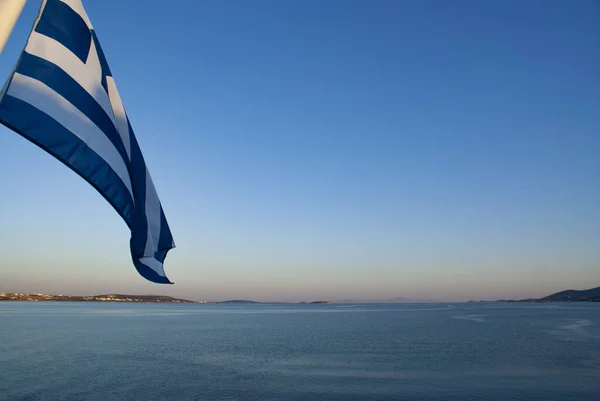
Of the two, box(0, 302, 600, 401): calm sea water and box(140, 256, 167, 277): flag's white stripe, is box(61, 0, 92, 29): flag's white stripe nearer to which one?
box(140, 256, 167, 277): flag's white stripe

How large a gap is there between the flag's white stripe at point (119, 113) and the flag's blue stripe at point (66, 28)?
0.48 m

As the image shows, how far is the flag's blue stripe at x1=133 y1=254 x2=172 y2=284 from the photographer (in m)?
5.75

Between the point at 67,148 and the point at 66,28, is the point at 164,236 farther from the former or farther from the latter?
the point at 66,28

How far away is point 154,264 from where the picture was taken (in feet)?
20.0

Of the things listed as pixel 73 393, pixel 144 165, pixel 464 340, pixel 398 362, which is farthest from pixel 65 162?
pixel 464 340

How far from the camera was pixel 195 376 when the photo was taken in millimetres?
29312

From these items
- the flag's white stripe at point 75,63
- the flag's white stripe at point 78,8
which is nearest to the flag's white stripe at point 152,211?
the flag's white stripe at point 75,63

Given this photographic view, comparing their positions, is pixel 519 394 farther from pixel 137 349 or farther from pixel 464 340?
pixel 137 349

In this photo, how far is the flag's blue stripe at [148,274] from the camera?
5.75 metres

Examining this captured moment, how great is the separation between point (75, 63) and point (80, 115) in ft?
2.06

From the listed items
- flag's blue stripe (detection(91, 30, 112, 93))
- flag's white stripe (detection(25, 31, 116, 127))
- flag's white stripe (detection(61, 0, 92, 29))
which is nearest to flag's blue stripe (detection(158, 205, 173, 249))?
flag's white stripe (detection(25, 31, 116, 127))

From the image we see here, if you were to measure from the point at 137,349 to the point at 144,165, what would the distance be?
140 feet

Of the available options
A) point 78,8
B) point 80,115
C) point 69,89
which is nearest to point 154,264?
point 80,115

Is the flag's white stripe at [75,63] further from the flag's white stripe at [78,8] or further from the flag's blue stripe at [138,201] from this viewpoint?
the flag's blue stripe at [138,201]
